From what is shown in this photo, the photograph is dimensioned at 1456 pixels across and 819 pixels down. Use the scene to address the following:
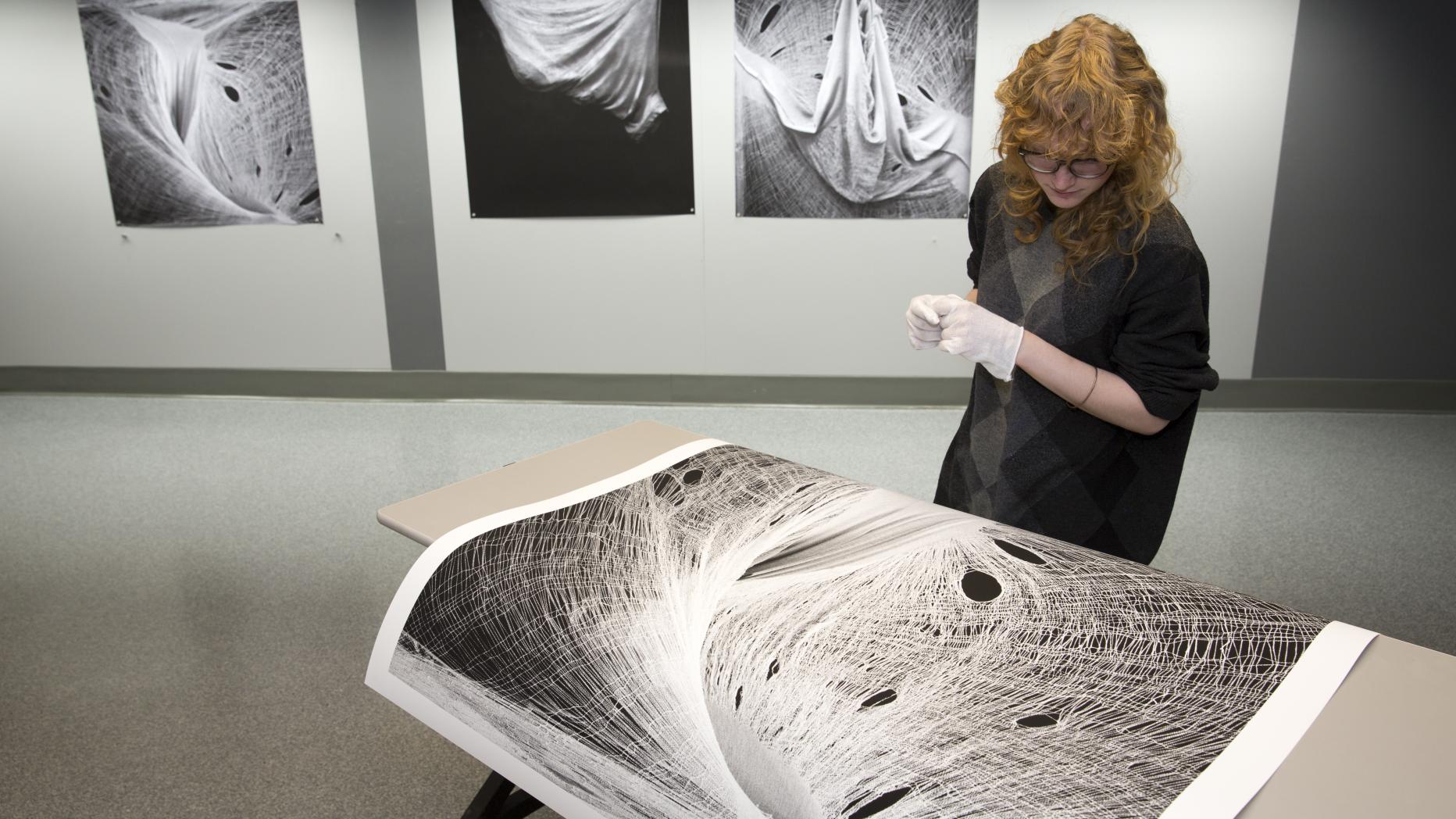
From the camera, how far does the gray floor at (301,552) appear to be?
5.58 feet

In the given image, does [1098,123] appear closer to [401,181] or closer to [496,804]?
[496,804]

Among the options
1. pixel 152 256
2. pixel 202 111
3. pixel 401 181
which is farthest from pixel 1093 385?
pixel 152 256

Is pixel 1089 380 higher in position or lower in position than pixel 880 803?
higher

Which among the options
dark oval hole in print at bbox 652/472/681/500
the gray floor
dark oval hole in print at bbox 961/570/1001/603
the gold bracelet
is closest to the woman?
the gold bracelet

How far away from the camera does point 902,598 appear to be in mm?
973

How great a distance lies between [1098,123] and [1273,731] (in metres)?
0.65

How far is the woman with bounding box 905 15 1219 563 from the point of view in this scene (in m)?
1.05

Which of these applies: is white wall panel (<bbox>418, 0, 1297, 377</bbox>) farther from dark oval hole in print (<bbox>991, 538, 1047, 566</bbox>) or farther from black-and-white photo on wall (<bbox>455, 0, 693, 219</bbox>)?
dark oval hole in print (<bbox>991, 538, 1047, 566</bbox>)

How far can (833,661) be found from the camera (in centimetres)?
87

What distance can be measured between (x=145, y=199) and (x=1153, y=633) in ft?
14.2

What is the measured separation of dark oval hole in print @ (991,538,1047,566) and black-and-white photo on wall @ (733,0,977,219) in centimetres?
273

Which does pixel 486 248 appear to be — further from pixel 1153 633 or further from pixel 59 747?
pixel 1153 633

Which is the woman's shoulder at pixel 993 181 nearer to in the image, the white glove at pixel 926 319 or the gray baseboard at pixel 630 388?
the white glove at pixel 926 319

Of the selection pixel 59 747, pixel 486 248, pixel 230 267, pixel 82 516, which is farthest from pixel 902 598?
pixel 230 267
